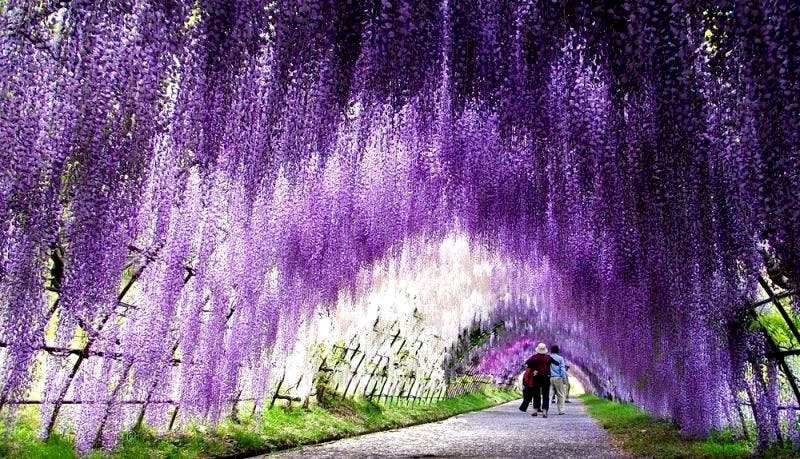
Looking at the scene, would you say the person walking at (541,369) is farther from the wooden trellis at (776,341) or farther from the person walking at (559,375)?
the wooden trellis at (776,341)

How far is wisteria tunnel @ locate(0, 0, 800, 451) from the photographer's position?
435 cm

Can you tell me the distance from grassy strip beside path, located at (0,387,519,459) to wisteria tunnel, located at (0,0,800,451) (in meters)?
0.27

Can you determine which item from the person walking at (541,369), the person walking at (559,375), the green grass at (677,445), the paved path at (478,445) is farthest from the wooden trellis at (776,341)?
the person walking at (559,375)

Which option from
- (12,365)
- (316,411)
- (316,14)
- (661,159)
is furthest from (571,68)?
(316,411)

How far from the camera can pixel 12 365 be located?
6.01 m

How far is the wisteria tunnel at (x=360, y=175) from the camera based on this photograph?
4348 mm

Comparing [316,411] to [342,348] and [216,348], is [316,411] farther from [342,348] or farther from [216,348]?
[216,348]

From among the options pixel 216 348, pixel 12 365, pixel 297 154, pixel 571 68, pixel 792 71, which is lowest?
pixel 12 365

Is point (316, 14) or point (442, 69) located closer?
point (316, 14)

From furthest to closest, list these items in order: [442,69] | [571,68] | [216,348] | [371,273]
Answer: [371,273] → [216,348] → [442,69] → [571,68]

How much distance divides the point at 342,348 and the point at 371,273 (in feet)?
17.3

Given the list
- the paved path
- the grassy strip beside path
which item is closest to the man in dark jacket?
the paved path

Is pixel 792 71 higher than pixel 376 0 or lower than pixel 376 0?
lower

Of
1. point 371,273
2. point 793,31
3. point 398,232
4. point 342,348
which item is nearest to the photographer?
point 793,31
